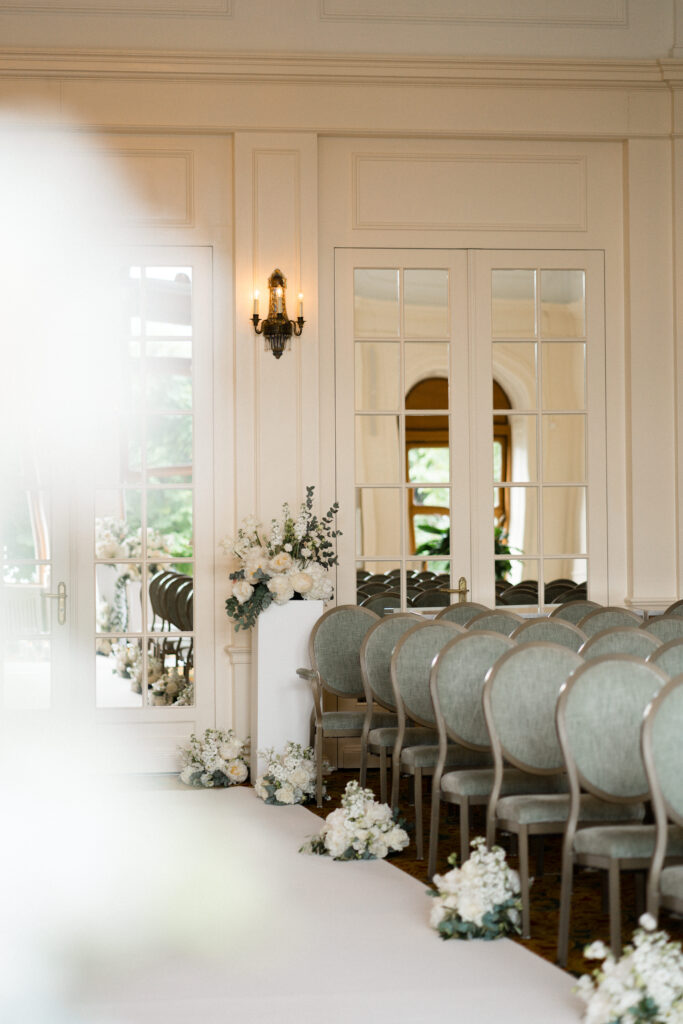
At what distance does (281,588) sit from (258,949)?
2.52 meters

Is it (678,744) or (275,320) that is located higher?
(275,320)

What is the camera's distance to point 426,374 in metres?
6.70

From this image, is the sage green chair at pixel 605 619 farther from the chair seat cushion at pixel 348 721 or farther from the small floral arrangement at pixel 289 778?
the small floral arrangement at pixel 289 778

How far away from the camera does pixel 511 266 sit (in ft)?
22.1

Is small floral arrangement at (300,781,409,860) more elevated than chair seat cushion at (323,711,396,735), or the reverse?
chair seat cushion at (323,711,396,735)

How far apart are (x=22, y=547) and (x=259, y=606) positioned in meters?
1.56

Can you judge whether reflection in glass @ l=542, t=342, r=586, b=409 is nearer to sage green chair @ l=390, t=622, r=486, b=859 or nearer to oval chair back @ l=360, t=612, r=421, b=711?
oval chair back @ l=360, t=612, r=421, b=711

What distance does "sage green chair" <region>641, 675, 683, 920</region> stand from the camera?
2924 millimetres

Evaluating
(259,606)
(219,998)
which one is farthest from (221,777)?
(219,998)

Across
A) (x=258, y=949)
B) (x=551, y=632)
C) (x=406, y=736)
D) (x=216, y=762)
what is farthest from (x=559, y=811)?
(x=216, y=762)

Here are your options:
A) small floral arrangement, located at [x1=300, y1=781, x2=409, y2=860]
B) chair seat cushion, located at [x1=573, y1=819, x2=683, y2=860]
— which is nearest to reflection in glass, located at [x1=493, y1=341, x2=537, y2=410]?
small floral arrangement, located at [x1=300, y1=781, x2=409, y2=860]

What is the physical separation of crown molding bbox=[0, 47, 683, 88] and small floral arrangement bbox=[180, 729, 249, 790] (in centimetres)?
384

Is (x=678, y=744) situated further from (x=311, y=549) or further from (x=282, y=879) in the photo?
(x=311, y=549)

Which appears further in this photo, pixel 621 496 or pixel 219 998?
pixel 621 496
